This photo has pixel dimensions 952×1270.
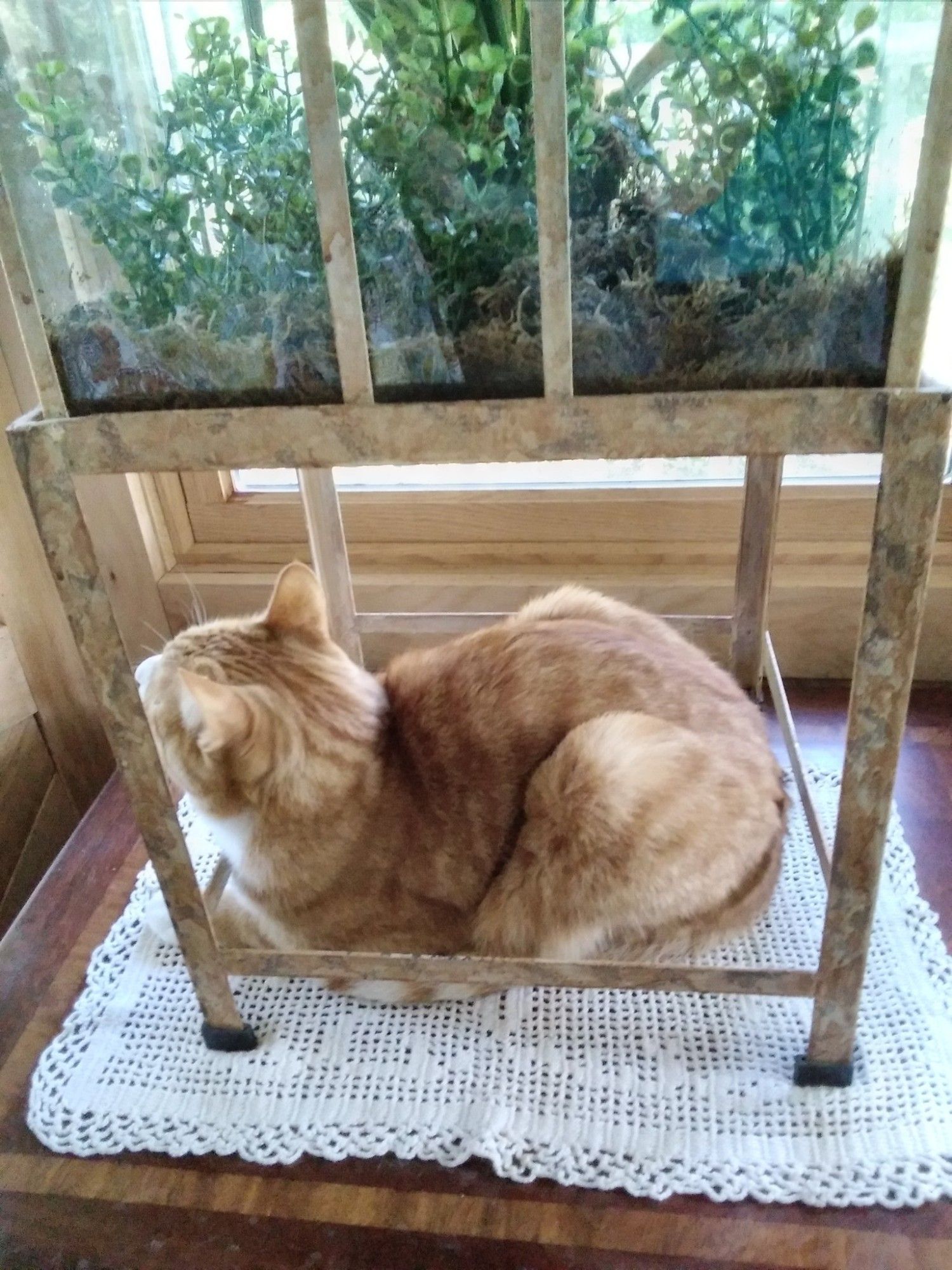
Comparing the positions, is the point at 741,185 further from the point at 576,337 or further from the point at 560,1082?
the point at 560,1082

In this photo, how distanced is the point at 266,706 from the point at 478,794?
0.22m

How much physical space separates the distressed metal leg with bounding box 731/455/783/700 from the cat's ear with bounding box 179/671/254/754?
636mm

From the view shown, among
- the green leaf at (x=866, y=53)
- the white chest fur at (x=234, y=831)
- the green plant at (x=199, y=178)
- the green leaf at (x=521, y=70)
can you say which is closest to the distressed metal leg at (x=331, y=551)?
the white chest fur at (x=234, y=831)

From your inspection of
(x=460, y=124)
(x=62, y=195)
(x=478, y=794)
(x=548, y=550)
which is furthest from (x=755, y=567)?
(x=62, y=195)

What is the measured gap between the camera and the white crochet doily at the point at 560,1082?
2.76 feet

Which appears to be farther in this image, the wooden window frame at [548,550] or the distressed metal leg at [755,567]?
the wooden window frame at [548,550]

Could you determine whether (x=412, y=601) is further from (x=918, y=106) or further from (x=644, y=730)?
(x=918, y=106)

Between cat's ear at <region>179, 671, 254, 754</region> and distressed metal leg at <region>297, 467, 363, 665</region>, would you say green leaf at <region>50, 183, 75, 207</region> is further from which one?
distressed metal leg at <region>297, 467, 363, 665</region>

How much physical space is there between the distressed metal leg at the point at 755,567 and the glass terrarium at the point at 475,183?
0.50m

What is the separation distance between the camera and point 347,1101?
35.8 inches

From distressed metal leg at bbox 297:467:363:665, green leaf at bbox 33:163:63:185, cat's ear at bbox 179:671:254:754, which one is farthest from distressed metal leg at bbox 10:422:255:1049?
distressed metal leg at bbox 297:467:363:665

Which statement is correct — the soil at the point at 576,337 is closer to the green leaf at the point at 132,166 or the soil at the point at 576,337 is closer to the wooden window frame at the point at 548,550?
the green leaf at the point at 132,166

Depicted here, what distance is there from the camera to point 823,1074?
88 centimetres

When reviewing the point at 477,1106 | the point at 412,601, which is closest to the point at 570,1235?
the point at 477,1106
